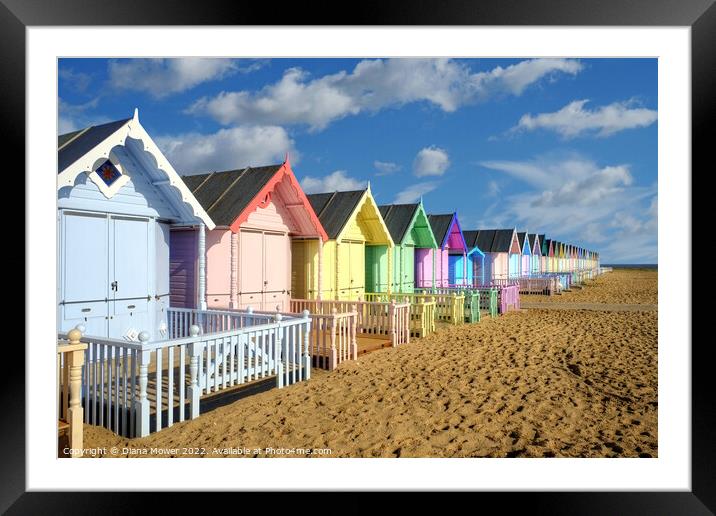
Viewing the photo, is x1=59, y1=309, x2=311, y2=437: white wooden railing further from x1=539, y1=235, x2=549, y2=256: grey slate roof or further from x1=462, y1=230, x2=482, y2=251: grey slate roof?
x1=539, y1=235, x2=549, y2=256: grey slate roof

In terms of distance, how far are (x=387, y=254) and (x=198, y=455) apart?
12.3 meters

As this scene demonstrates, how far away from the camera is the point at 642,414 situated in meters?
5.91

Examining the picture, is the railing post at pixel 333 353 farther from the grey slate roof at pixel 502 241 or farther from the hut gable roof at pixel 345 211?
the grey slate roof at pixel 502 241

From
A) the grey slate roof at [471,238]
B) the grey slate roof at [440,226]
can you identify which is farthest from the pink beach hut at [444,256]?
the grey slate roof at [471,238]

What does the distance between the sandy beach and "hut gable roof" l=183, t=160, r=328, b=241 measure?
4128 millimetres

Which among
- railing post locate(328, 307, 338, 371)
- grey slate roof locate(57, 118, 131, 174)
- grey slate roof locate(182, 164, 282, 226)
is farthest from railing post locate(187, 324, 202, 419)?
grey slate roof locate(182, 164, 282, 226)

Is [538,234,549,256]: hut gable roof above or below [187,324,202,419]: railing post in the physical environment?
above

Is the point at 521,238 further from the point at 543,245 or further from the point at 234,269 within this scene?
the point at 234,269

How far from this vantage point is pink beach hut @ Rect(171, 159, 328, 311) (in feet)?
32.1

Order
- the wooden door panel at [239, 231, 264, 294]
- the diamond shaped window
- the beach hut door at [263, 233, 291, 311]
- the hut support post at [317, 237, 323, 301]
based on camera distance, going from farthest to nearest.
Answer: the hut support post at [317, 237, 323, 301] → the beach hut door at [263, 233, 291, 311] → the wooden door panel at [239, 231, 264, 294] → the diamond shaped window

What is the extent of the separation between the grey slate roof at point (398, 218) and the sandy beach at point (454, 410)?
8332 mm

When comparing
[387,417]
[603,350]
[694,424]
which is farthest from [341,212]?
[694,424]
